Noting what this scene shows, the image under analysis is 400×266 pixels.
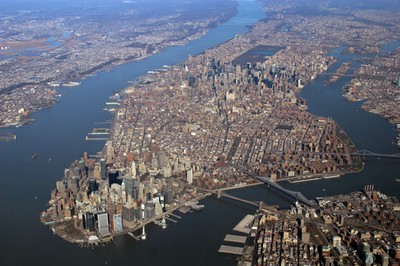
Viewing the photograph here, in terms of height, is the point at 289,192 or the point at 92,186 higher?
the point at 92,186

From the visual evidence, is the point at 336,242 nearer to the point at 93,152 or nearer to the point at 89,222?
the point at 89,222

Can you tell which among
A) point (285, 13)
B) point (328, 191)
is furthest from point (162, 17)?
point (328, 191)

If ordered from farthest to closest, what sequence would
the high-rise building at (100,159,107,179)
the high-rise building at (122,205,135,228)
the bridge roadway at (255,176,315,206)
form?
the high-rise building at (100,159,107,179) < the bridge roadway at (255,176,315,206) < the high-rise building at (122,205,135,228)

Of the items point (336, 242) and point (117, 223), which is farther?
point (117, 223)

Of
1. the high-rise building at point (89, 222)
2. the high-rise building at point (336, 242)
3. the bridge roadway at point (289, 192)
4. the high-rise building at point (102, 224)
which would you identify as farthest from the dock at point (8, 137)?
the high-rise building at point (336, 242)

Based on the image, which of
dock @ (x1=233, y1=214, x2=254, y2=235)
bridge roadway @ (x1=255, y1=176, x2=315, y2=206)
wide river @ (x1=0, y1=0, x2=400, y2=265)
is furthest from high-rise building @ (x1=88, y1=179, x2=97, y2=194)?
bridge roadway @ (x1=255, y1=176, x2=315, y2=206)

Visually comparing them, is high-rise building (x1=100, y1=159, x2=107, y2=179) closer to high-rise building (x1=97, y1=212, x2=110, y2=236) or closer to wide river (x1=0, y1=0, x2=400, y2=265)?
wide river (x1=0, y1=0, x2=400, y2=265)

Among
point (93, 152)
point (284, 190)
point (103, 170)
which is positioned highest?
point (103, 170)

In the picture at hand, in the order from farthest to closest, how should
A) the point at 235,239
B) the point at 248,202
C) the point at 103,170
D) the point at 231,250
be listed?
1. the point at 103,170
2. the point at 248,202
3. the point at 235,239
4. the point at 231,250

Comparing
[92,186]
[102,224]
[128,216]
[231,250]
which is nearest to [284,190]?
[231,250]

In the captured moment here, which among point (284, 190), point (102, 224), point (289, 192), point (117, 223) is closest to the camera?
point (102, 224)
